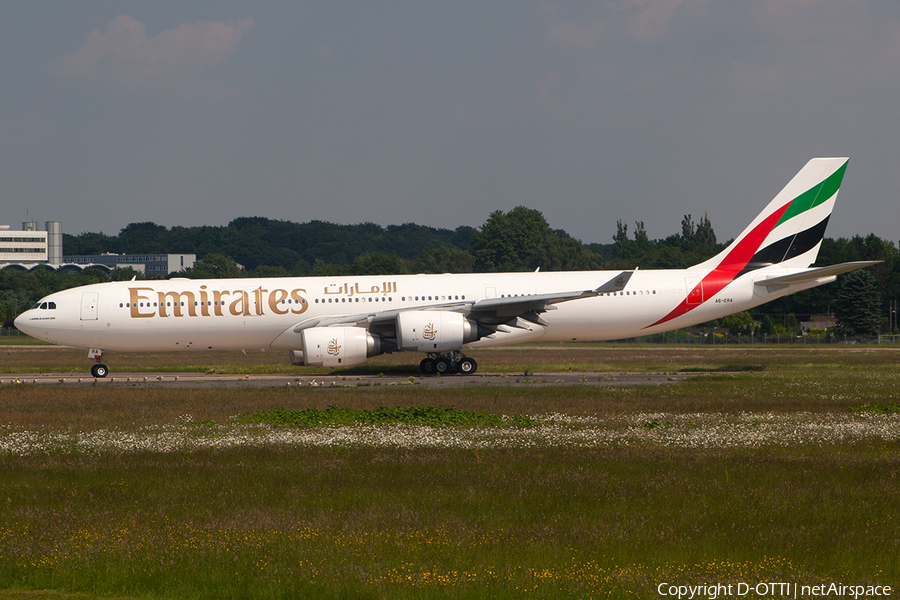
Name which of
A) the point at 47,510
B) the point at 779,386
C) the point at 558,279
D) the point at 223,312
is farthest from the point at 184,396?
the point at 779,386

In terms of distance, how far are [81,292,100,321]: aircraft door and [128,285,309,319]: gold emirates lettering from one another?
119cm

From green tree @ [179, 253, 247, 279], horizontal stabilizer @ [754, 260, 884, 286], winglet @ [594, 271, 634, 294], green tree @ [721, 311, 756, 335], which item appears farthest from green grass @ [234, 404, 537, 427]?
green tree @ [179, 253, 247, 279]

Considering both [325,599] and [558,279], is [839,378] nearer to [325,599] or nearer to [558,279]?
[558,279]

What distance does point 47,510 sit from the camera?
934 cm

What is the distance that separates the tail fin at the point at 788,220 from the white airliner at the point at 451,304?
4 centimetres

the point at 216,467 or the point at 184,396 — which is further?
the point at 184,396

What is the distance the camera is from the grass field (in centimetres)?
720

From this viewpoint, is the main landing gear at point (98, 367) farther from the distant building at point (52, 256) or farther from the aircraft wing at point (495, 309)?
the distant building at point (52, 256)

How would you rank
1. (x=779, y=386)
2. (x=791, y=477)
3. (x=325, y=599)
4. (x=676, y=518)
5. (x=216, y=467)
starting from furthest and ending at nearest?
(x=779, y=386) → (x=216, y=467) → (x=791, y=477) → (x=676, y=518) → (x=325, y=599)

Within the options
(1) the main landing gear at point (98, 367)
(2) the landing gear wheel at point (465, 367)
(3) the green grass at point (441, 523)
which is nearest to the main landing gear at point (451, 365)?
(2) the landing gear wheel at point (465, 367)

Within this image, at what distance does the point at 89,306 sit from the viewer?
28.3 m

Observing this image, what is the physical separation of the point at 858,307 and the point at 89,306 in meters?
63.3

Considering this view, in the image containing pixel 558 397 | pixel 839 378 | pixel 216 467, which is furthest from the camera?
pixel 839 378

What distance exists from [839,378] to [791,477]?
660 inches
